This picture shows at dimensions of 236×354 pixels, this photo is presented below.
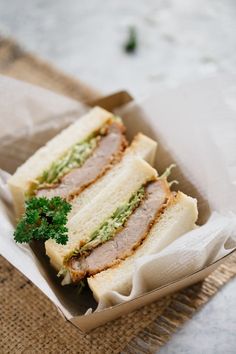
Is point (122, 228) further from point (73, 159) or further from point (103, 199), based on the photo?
point (73, 159)

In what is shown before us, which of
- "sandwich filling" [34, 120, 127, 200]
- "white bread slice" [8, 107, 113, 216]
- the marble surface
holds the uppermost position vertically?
"white bread slice" [8, 107, 113, 216]

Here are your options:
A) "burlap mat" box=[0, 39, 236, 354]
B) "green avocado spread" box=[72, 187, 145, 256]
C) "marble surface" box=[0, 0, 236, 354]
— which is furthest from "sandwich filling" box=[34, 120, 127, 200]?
"marble surface" box=[0, 0, 236, 354]

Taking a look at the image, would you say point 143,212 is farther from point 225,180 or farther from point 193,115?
point 193,115

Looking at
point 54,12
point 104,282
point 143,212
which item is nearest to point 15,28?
point 54,12

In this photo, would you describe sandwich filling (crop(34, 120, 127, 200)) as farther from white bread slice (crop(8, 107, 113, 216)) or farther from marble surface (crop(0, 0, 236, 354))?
marble surface (crop(0, 0, 236, 354))

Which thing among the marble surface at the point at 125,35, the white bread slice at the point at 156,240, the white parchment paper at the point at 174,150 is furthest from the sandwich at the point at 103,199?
the marble surface at the point at 125,35

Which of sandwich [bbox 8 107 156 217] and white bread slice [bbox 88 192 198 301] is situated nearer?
white bread slice [bbox 88 192 198 301]

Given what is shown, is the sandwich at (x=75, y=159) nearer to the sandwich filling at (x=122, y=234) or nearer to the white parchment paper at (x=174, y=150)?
the white parchment paper at (x=174, y=150)
